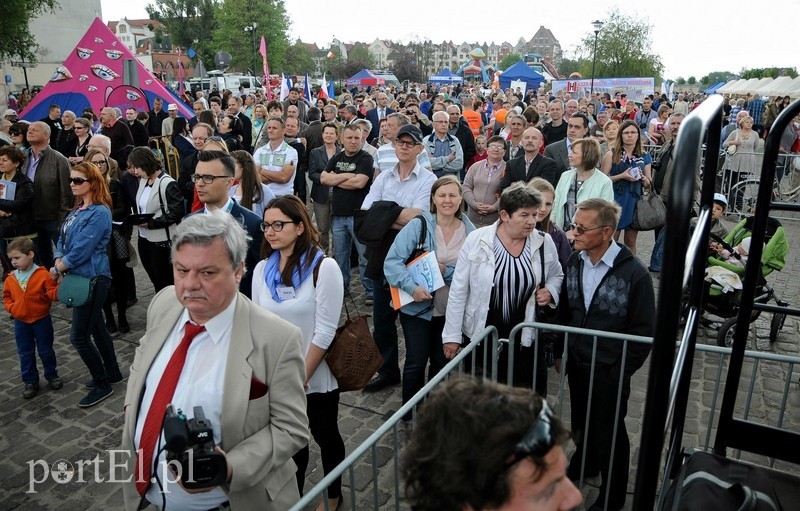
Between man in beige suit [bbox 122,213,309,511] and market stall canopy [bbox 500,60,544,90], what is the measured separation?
29.9 m

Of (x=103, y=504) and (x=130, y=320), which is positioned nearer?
(x=103, y=504)

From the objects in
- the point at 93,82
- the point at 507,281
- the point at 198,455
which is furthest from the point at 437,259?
the point at 93,82

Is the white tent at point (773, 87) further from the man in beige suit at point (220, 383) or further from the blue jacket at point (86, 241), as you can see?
the man in beige suit at point (220, 383)

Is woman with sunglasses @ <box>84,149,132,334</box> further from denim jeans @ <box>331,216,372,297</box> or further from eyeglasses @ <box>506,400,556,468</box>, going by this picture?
eyeglasses @ <box>506,400,556,468</box>

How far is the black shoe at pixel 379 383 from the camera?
16.4ft

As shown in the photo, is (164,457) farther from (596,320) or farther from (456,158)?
(456,158)

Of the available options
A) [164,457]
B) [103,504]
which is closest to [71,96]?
[103,504]

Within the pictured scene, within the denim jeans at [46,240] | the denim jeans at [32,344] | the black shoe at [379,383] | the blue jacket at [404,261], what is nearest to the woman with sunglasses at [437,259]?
the blue jacket at [404,261]

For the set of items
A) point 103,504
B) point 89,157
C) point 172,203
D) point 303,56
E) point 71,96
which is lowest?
point 103,504

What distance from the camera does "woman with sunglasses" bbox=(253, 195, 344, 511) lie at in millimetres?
3301

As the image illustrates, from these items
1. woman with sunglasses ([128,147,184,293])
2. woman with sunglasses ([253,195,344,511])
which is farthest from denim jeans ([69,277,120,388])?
woman with sunglasses ([253,195,344,511])

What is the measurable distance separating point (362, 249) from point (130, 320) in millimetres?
2791

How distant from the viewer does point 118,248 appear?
20.4 ft

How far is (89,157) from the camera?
601cm
